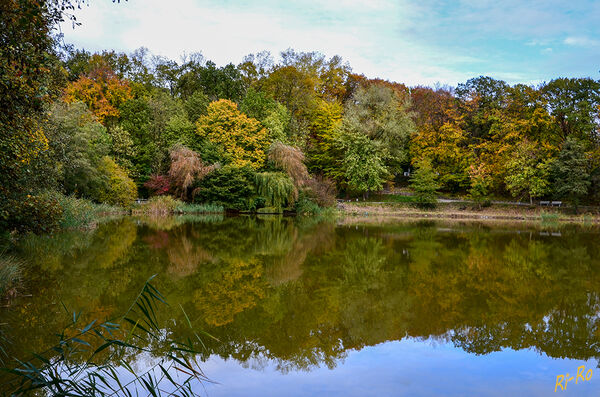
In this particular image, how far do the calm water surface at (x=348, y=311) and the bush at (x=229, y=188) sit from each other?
1590 cm

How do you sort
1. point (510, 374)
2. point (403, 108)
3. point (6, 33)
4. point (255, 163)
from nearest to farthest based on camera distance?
1. point (510, 374)
2. point (6, 33)
3. point (255, 163)
4. point (403, 108)

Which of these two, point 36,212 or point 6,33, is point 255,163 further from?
point 6,33

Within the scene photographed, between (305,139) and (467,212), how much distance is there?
13.9 meters

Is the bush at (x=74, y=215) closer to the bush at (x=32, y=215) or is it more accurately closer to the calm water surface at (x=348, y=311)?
the calm water surface at (x=348, y=311)

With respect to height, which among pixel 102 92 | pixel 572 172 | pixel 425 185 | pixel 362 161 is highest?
pixel 102 92

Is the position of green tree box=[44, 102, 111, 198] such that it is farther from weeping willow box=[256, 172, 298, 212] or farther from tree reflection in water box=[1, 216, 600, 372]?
weeping willow box=[256, 172, 298, 212]

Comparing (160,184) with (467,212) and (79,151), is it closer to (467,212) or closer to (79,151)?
(79,151)

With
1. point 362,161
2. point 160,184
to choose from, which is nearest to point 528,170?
point 362,161

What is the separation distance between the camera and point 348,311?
630cm

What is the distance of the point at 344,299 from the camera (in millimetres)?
6988

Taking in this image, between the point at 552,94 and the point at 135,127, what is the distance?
31.7m

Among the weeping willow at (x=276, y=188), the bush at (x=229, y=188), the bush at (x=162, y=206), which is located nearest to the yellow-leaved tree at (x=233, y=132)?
the bush at (x=229, y=188)

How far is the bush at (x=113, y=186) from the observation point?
25094mm

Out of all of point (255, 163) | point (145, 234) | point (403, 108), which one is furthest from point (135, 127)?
point (403, 108)
